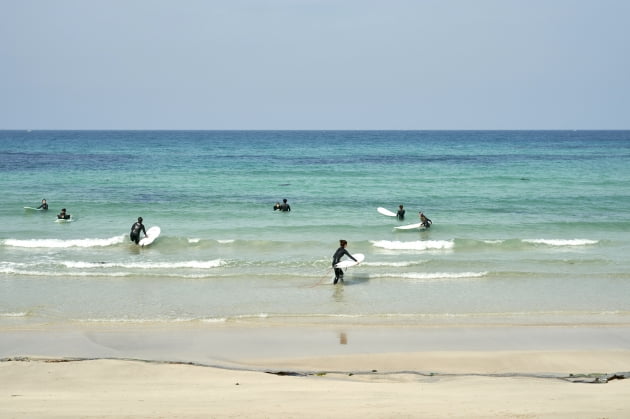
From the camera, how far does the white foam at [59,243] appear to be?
76.1 ft

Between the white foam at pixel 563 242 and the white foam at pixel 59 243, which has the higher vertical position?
the white foam at pixel 563 242

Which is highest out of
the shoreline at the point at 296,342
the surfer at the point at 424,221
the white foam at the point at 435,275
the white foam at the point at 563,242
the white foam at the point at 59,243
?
the surfer at the point at 424,221

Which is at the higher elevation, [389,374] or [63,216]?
[63,216]

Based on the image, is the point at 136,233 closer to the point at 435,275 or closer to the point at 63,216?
the point at 63,216

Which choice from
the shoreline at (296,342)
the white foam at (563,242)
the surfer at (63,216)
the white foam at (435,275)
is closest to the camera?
the shoreline at (296,342)

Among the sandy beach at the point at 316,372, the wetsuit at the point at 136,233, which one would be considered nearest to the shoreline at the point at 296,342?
the sandy beach at the point at 316,372

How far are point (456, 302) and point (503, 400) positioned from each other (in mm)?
7438

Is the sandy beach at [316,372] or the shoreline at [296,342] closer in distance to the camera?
the sandy beach at [316,372]

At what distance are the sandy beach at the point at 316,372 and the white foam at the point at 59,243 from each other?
9.57 metres

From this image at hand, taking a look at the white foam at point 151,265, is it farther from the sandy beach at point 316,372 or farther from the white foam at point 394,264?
the sandy beach at point 316,372

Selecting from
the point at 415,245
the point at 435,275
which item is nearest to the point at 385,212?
the point at 415,245

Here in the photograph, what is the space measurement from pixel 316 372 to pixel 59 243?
15.2m

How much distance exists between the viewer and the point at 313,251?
22625mm

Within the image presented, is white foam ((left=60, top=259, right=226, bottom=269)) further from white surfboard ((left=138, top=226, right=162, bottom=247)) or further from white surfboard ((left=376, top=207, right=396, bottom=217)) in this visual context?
white surfboard ((left=376, top=207, right=396, bottom=217))
